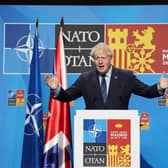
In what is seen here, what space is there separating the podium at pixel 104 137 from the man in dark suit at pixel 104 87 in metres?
0.43

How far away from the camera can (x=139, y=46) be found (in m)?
5.10

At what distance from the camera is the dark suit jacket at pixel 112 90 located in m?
3.35

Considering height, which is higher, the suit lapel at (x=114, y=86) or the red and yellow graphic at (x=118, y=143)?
the suit lapel at (x=114, y=86)

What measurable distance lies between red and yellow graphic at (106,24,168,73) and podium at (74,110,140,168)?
2.26 metres

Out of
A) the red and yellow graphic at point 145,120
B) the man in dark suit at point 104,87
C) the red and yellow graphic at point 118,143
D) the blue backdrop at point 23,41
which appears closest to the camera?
the red and yellow graphic at point 118,143

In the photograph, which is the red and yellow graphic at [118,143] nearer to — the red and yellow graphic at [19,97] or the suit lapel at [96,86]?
the suit lapel at [96,86]

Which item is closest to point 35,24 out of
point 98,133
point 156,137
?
point 156,137

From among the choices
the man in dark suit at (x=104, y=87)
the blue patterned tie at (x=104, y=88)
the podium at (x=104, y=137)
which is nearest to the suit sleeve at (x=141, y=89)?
the man in dark suit at (x=104, y=87)

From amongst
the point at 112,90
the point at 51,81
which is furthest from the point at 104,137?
the point at 51,81

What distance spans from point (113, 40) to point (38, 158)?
1800 millimetres

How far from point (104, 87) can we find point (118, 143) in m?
0.69

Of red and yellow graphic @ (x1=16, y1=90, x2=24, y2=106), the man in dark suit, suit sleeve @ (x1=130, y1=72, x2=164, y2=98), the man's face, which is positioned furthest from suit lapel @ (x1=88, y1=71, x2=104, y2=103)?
red and yellow graphic @ (x1=16, y1=90, x2=24, y2=106)

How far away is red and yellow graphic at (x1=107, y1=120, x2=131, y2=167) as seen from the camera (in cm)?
283

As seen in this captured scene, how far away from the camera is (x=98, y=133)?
2873mm
